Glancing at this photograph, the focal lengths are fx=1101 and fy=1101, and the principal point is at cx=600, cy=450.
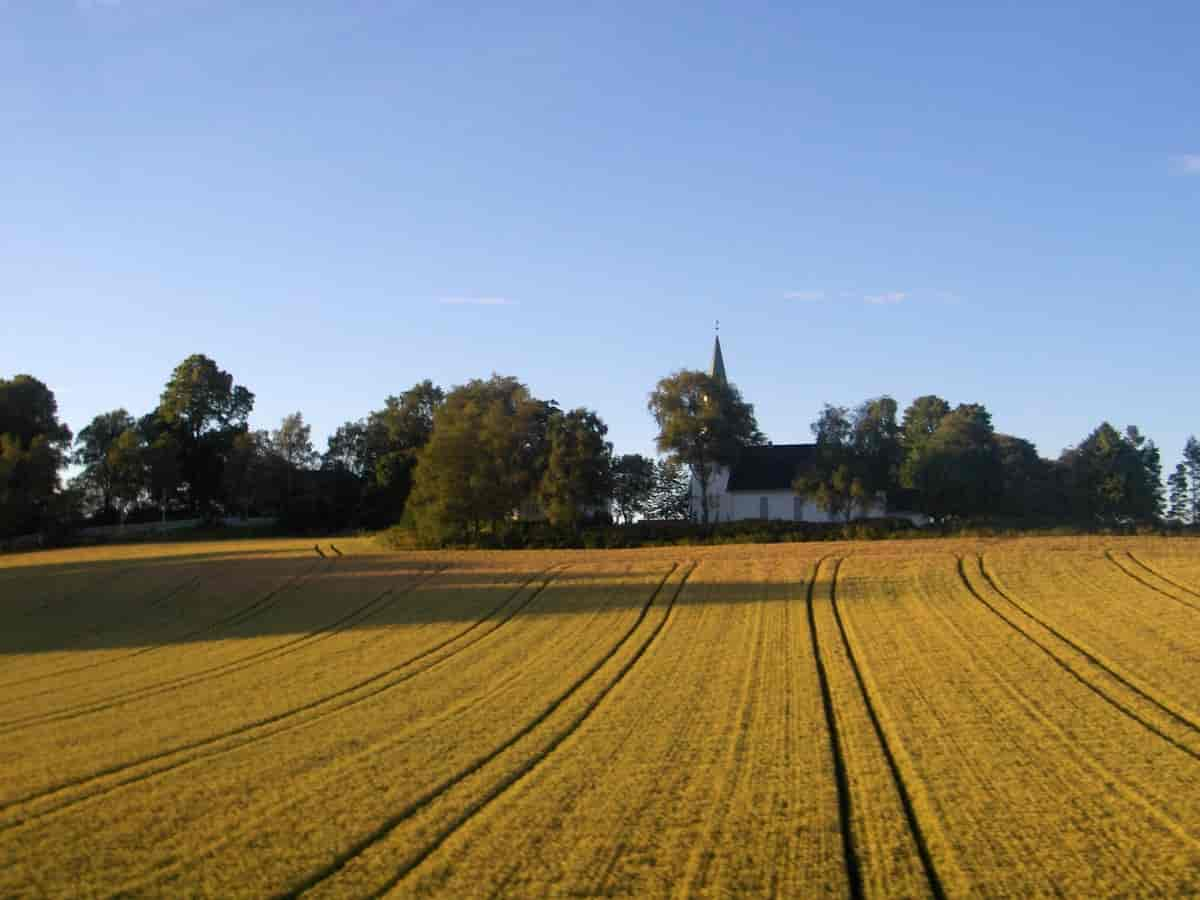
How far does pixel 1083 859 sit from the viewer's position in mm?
11312

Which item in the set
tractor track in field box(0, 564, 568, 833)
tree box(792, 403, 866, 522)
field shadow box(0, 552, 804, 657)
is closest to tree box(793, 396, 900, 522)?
tree box(792, 403, 866, 522)

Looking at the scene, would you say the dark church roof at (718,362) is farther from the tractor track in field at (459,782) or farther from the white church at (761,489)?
the tractor track in field at (459,782)

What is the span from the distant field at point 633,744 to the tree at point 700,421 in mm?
42436

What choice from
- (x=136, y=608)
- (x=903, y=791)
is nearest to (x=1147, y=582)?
(x=903, y=791)

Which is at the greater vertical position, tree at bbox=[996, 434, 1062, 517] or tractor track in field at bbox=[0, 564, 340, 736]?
tree at bbox=[996, 434, 1062, 517]

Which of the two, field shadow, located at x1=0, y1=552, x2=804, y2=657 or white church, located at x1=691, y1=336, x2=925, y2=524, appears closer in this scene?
field shadow, located at x1=0, y1=552, x2=804, y2=657

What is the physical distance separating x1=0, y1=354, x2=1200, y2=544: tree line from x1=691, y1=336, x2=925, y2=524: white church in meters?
2.74

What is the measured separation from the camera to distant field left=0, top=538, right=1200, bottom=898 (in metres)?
11.3

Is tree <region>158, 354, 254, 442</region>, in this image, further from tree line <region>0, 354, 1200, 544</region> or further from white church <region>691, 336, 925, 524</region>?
white church <region>691, 336, 925, 524</region>

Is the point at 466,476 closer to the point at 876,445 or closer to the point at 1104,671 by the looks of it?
the point at 876,445

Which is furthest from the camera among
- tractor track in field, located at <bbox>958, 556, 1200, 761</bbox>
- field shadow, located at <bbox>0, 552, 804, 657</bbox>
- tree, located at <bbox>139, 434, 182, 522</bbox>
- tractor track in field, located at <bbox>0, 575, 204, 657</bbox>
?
tree, located at <bbox>139, 434, 182, 522</bbox>

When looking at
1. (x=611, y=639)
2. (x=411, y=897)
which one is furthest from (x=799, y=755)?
(x=611, y=639)

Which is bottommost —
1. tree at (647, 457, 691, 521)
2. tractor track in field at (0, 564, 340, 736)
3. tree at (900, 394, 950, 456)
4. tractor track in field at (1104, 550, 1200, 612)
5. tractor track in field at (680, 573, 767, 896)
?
tractor track in field at (0, 564, 340, 736)

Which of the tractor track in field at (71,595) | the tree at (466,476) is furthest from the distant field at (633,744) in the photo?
the tree at (466,476)
